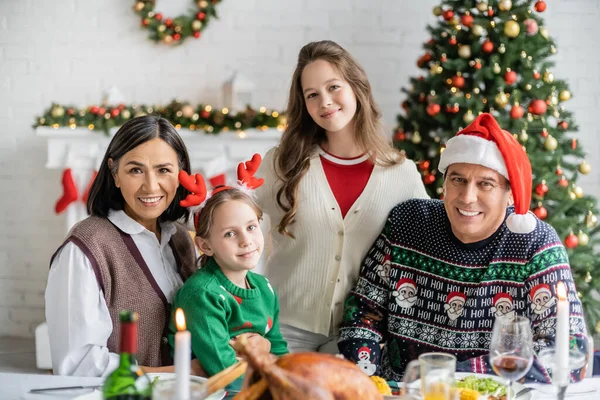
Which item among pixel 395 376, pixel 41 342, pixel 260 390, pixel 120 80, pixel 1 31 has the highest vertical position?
pixel 1 31

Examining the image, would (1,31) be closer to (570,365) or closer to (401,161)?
(401,161)

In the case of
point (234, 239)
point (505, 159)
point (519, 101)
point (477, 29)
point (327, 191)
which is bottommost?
point (234, 239)

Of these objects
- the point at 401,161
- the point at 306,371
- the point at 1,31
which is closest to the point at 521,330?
the point at 306,371

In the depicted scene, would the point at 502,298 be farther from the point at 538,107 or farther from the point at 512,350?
the point at 538,107

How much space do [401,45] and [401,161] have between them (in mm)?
2109

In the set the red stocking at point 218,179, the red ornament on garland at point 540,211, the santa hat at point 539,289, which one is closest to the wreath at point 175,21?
the red stocking at point 218,179

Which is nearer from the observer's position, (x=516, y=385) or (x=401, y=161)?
(x=516, y=385)

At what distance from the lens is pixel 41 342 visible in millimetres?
4043

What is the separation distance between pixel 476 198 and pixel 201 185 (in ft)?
2.68

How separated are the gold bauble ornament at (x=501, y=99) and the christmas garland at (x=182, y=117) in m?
1.25

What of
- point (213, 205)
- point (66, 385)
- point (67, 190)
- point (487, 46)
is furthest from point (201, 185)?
point (67, 190)

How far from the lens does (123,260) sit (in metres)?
2.04

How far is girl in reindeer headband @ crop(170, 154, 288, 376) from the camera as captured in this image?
1.95 m

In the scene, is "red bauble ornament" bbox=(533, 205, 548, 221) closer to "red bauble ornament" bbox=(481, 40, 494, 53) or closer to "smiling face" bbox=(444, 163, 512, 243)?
"red bauble ornament" bbox=(481, 40, 494, 53)
